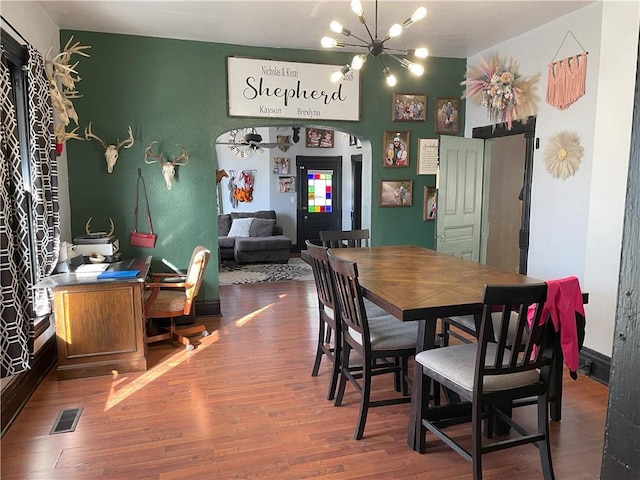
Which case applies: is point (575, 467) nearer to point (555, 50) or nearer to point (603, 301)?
point (603, 301)

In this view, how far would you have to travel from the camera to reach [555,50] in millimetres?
4086

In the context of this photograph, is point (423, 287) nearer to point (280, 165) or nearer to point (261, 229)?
point (261, 229)

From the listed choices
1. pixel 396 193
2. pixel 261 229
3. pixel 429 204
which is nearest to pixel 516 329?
pixel 396 193

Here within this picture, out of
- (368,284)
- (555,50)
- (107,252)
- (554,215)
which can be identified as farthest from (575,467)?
(107,252)

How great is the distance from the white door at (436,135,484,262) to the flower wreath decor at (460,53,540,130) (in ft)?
1.43

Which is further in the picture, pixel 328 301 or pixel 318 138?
pixel 318 138

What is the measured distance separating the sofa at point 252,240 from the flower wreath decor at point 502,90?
430cm

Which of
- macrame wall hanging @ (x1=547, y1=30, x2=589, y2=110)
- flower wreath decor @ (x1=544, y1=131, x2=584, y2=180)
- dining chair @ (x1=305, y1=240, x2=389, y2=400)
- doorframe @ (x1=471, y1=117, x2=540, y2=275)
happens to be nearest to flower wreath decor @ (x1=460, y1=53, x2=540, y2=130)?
doorframe @ (x1=471, y1=117, x2=540, y2=275)

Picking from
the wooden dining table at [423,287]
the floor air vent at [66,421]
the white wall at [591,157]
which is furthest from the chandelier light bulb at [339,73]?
the floor air vent at [66,421]

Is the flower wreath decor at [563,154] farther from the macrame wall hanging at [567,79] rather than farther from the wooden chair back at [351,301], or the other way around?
the wooden chair back at [351,301]

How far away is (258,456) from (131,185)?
126 inches

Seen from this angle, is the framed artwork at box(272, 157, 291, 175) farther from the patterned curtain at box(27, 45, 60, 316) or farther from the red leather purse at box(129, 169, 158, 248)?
the patterned curtain at box(27, 45, 60, 316)

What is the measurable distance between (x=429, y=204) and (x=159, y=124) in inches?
127

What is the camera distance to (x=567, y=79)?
393 centimetres
